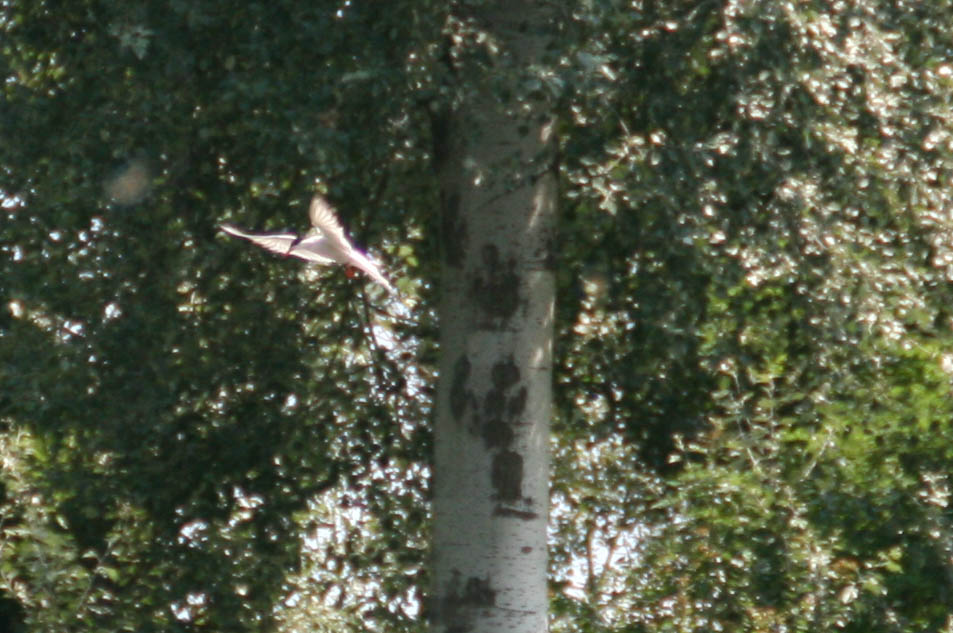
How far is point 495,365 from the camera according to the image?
6664mm

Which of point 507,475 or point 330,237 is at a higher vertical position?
point 330,237

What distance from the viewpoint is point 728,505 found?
24.8 feet

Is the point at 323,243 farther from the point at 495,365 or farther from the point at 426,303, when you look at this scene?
the point at 426,303

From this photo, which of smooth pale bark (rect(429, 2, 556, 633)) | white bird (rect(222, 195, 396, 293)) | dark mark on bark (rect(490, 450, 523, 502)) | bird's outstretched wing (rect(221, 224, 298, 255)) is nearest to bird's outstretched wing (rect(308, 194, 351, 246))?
white bird (rect(222, 195, 396, 293))

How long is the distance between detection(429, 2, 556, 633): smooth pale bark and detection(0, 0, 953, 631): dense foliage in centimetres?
25

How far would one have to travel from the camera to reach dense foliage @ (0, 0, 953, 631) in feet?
20.4

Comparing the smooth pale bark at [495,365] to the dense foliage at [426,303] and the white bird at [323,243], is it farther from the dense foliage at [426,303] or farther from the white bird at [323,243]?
the white bird at [323,243]

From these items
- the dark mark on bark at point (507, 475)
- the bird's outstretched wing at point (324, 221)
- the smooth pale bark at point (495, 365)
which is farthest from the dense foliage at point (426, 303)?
the dark mark on bark at point (507, 475)

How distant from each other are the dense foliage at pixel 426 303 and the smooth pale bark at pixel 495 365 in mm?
251

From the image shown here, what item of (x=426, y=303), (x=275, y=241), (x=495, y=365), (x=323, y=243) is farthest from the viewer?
(x=426, y=303)

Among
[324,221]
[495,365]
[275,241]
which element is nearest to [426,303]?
[495,365]

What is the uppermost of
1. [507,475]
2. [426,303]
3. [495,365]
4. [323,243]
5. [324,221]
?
[426,303]

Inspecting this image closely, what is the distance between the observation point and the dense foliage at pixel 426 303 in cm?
621

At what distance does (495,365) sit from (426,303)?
1542mm
